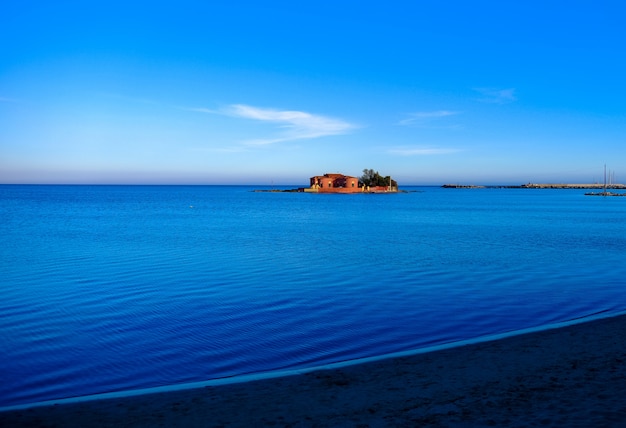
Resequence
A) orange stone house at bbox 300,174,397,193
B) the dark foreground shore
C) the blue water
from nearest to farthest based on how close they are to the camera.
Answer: the dark foreground shore, the blue water, orange stone house at bbox 300,174,397,193

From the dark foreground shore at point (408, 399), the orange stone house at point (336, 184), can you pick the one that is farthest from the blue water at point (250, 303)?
the orange stone house at point (336, 184)

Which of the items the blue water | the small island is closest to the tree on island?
the small island

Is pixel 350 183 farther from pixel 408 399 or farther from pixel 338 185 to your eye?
pixel 408 399

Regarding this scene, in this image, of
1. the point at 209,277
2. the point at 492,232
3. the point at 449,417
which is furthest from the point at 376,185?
the point at 449,417

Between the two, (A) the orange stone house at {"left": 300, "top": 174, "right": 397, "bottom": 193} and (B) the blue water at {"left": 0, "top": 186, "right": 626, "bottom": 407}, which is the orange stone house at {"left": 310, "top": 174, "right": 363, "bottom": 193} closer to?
(A) the orange stone house at {"left": 300, "top": 174, "right": 397, "bottom": 193}

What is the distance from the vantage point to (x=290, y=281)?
18297 millimetres

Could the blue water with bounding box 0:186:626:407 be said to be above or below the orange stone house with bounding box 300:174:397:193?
below

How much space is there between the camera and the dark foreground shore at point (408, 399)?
6.23m

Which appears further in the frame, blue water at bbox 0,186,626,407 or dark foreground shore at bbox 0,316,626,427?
blue water at bbox 0,186,626,407

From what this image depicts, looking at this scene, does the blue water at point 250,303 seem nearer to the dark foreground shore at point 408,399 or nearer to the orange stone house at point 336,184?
the dark foreground shore at point 408,399

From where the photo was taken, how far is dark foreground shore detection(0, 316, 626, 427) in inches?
245

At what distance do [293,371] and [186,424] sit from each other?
8.57 feet

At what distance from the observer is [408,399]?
6945 mm

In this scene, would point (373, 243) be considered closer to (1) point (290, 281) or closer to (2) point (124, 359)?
(1) point (290, 281)
